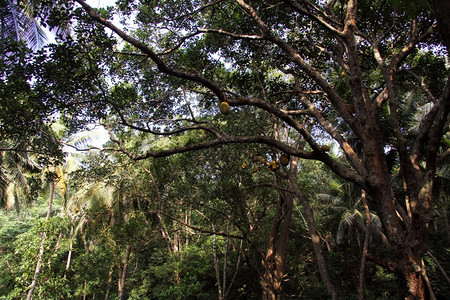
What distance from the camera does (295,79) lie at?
5.55m

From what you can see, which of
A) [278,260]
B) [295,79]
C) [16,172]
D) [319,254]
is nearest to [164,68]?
[295,79]

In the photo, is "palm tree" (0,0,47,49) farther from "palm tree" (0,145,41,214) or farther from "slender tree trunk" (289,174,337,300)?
"slender tree trunk" (289,174,337,300)

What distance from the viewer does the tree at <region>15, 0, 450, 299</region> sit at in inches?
134

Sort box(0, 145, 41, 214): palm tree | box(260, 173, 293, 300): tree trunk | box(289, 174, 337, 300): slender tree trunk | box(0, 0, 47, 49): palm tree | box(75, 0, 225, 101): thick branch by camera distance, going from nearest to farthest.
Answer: box(75, 0, 225, 101): thick branch, box(289, 174, 337, 300): slender tree trunk, box(0, 0, 47, 49): palm tree, box(260, 173, 293, 300): tree trunk, box(0, 145, 41, 214): palm tree

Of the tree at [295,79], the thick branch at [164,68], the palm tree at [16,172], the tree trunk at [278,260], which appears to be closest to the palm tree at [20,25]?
the tree at [295,79]

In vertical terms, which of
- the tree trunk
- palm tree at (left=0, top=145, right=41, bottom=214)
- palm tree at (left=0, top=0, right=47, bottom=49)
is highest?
palm tree at (left=0, top=0, right=47, bottom=49)

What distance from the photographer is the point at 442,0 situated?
156cm

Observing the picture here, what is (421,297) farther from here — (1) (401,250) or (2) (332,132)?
(2) (332,132)

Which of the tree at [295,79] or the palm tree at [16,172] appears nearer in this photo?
the tree at [295,79]

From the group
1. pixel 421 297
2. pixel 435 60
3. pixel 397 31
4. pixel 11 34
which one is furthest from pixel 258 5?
pixel 421 297

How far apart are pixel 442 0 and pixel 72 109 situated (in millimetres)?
5369

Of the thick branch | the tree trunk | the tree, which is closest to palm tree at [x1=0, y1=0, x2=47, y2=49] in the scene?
the tree

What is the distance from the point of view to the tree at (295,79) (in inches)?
134

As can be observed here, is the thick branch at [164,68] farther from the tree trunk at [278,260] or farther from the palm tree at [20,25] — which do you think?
the tree trunk at [278,260]
